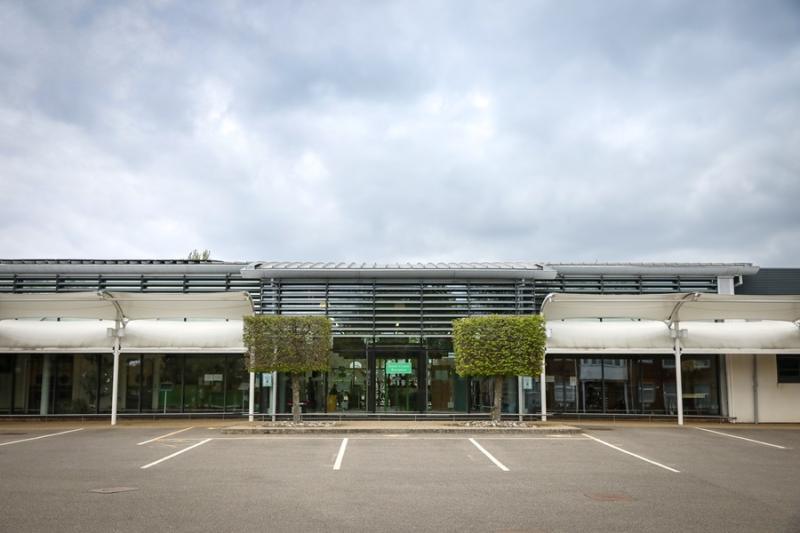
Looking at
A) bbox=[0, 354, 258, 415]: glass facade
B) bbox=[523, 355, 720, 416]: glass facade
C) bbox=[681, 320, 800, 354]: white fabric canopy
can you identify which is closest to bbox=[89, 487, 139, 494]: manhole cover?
bbox=[0, 354, 258, 415]: glass facade

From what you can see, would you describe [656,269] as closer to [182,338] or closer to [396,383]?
[396,383]

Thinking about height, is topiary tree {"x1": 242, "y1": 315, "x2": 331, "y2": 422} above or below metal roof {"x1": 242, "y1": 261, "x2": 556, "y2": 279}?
below

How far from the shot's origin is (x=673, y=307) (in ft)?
74.4

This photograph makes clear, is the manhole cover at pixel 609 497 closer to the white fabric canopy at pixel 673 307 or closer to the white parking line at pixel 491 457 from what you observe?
the white parking line at pixel 491 457

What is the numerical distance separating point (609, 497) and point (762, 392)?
1561 cm

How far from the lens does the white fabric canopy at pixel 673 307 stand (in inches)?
877

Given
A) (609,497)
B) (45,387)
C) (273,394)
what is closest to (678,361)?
(273,394)

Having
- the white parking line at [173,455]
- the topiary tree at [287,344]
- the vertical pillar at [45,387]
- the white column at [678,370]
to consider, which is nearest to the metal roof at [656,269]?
the white column at [678,370]

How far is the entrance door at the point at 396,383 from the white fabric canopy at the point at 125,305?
14.5 ft

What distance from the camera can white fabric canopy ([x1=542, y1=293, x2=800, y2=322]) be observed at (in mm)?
22281

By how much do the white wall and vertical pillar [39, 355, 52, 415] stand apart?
2203 cm

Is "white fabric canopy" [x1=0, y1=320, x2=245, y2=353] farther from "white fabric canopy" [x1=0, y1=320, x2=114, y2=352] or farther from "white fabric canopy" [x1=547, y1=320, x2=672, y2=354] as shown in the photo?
"white fabric canopy" [x1=547, y1=320, x2=672, y2=354]

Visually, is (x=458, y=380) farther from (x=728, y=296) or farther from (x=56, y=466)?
(x=56, y=466)

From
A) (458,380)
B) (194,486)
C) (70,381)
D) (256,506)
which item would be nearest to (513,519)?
(256,506)
